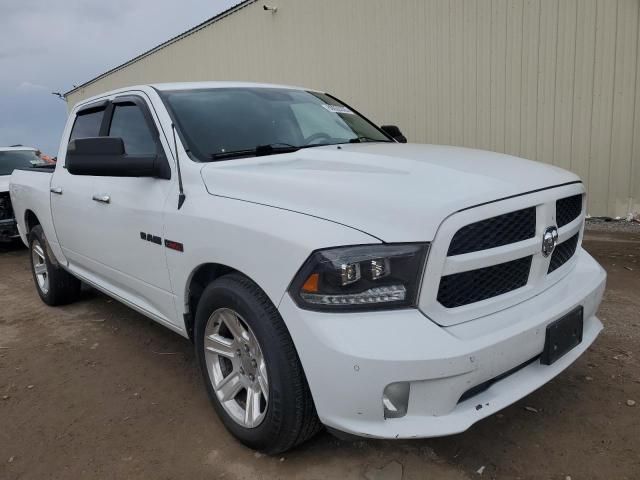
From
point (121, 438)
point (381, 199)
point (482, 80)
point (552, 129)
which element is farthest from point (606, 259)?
point (121, 438)

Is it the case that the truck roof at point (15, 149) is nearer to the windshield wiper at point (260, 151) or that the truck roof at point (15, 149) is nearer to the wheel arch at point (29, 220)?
the wheel arch at point (29, 220)

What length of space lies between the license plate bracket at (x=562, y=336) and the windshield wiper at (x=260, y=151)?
5.40 ft

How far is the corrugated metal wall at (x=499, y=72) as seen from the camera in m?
6.71

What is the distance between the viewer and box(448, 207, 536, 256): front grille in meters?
2.07

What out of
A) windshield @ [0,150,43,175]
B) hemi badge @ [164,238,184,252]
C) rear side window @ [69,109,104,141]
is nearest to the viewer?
hemi badge @ [164,238,184,252]

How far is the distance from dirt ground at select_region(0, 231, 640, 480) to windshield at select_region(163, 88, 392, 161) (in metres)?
Result: 1.48

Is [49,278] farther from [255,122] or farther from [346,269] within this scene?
[346,269]

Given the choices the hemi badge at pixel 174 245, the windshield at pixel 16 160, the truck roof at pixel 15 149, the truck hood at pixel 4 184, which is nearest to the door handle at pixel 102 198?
the hemi badge at pixel 174 245

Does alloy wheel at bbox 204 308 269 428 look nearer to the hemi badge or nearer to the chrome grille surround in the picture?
the hemi badge

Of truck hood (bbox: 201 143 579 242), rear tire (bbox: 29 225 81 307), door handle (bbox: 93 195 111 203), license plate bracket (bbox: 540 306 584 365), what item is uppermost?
truck hood (bbox: 201 143 579 242)

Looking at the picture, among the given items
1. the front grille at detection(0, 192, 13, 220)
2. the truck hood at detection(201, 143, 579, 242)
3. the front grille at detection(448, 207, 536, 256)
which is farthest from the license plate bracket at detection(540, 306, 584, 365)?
the front grille at detection(0, 192, 13, 220)

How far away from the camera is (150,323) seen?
4543 mm

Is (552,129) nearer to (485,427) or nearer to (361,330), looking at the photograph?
(485,427)

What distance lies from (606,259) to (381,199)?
4392mm
